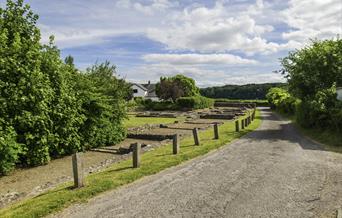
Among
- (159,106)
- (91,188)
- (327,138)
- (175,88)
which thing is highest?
(175,88)

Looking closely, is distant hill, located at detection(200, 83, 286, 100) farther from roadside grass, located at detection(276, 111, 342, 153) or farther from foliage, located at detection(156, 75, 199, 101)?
roadside grass, located at detection(276, 111, 342, 153)

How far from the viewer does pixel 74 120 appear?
1605cm

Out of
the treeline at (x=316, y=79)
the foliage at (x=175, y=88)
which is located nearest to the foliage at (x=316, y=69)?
the treeline at (x=316, y=79)

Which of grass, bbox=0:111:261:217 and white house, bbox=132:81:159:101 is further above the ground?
white house, bbox=132:81:159:101

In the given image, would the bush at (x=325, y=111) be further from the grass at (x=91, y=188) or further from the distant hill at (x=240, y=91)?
the distant hill at (x=240, y=91)

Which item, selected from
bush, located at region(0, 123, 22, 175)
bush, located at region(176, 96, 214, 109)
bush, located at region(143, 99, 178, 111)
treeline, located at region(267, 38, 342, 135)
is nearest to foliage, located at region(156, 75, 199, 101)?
bush, located at region(143, 99, 178, 111)

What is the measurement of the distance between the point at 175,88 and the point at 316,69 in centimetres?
4824

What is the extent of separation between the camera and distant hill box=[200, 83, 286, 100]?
120m

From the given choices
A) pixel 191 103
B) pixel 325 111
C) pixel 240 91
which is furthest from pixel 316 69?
pixel 240 91

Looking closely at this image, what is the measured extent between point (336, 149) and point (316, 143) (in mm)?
2408

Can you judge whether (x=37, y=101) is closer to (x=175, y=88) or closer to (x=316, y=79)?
(x=316, y=79)

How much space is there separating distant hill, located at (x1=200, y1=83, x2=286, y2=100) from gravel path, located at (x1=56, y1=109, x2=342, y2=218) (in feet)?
356

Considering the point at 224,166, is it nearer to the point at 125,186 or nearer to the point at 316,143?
the point at 125,186

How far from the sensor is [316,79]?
987 inches
